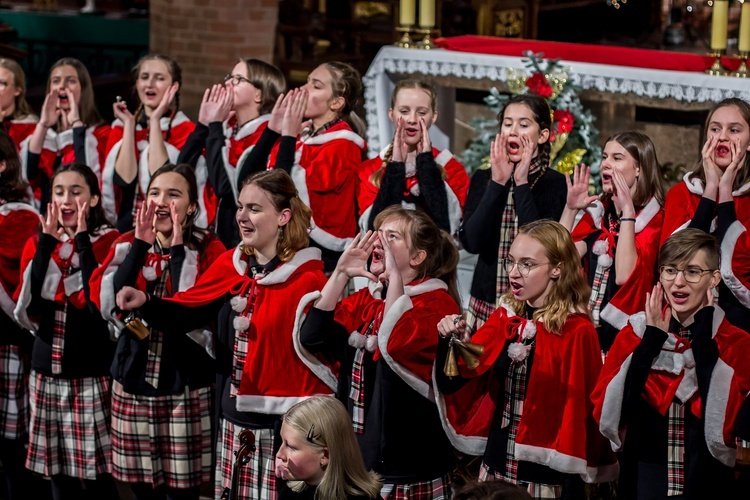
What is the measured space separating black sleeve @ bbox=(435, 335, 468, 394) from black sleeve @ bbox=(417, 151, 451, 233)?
3.95 ft

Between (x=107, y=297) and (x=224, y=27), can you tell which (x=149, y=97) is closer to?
(x=107, y=297)

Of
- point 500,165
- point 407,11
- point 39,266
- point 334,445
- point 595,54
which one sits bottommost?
point 334,445

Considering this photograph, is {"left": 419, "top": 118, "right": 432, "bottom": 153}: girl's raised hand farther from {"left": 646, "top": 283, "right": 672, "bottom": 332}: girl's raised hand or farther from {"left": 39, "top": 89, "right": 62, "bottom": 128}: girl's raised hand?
{"left": 39, "top": 89, "right": 62, "bottom": 128}: girl's raised hand

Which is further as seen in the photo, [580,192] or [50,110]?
[50,110]

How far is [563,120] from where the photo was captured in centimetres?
613

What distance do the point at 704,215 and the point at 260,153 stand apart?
6.37 feet

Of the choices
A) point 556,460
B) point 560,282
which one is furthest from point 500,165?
point 556,460

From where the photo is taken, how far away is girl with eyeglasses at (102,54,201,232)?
5953 mm

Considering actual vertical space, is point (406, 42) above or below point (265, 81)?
above

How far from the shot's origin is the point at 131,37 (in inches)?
536

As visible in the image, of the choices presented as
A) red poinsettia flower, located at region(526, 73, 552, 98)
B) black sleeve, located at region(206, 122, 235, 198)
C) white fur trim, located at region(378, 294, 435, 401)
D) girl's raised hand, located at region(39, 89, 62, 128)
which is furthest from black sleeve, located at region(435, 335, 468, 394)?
girl's raised hand, located at region(39, 89, 62, 128)

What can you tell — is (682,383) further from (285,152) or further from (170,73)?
(170,73)

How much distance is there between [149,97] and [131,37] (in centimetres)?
776

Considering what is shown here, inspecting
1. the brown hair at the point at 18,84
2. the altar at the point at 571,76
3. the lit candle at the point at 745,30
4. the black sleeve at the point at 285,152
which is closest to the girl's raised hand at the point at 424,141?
the black sleeve at the point at 285,152
